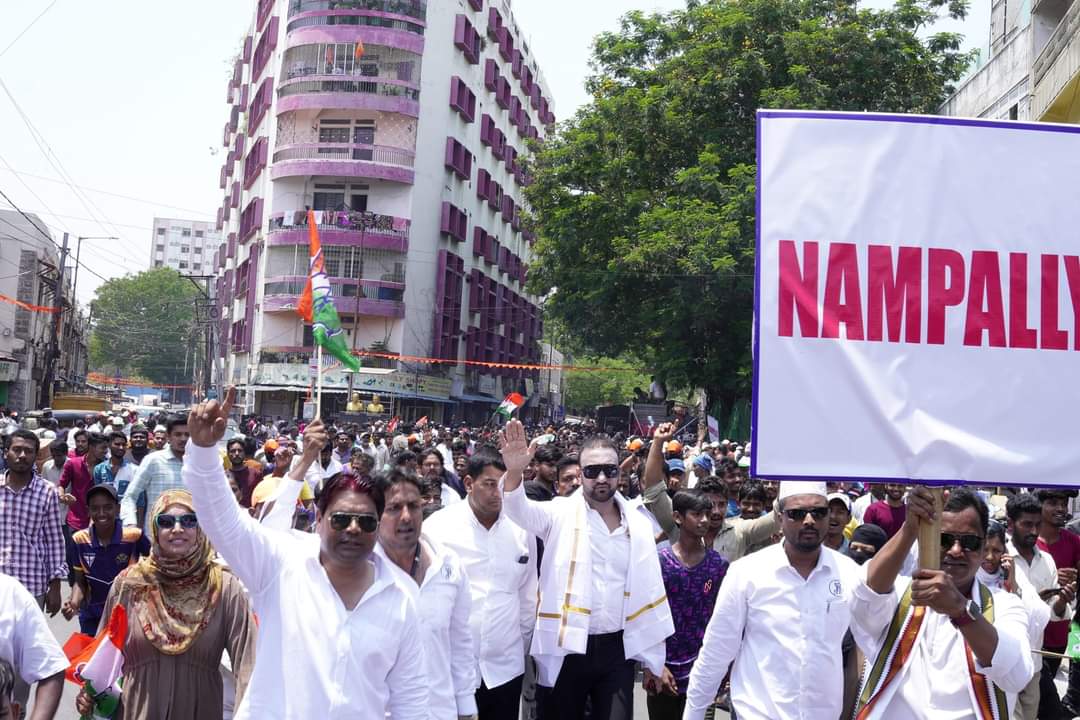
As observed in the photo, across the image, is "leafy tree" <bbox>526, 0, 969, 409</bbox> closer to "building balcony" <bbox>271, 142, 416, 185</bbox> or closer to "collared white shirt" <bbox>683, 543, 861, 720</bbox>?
"building balcony" <bbox>271, 142, 416, 185</bbox>

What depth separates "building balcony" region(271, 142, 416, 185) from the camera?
4591cm

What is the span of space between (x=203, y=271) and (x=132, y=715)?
472 feet

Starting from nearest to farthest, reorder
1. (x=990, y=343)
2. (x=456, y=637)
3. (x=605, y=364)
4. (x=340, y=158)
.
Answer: (x=990, y=343)
(x=456, y=637)
(x=340, y=158)
(x=605, y=364)

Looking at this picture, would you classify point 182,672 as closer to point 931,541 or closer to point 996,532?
point 931,541

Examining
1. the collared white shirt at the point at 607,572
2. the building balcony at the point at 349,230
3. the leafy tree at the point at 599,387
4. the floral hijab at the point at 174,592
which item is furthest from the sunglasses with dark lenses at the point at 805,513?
the leafy tree at the point at 599,387

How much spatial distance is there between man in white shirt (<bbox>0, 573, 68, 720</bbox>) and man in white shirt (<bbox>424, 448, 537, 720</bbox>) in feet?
7.82

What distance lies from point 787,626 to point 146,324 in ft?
340

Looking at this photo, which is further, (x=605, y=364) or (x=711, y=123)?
(x=605, y=364)

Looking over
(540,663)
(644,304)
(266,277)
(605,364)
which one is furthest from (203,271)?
(540,663)

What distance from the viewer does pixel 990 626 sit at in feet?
11.7

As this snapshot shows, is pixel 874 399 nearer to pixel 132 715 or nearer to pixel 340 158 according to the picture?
pixel 132 715

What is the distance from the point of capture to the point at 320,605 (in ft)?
12.6

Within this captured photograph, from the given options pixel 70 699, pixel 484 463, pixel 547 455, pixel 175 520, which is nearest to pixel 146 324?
pixel 547 455

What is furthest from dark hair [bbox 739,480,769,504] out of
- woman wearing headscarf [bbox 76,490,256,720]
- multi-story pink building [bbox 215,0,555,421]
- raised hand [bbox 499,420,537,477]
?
multi-story pink building [bbox 215,0,555,421]
